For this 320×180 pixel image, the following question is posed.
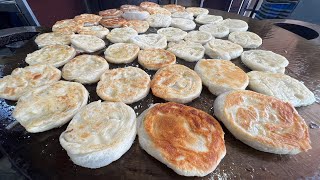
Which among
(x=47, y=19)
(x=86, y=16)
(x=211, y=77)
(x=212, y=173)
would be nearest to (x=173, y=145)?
(x=212, y=173)

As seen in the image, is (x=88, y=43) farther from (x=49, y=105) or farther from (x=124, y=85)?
(x=49, y=105)

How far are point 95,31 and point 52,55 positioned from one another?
83 centimetres

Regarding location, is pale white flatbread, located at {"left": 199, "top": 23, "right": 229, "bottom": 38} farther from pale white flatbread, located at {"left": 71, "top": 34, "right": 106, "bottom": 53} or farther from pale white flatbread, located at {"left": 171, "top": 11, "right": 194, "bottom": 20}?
pale white flatbread, located at {"left": 71, "top": 34, "right": 106, "bottom": 53}

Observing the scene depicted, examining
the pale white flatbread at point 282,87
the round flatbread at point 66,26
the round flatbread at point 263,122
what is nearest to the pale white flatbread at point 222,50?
the pale white flatbread at point 282,87

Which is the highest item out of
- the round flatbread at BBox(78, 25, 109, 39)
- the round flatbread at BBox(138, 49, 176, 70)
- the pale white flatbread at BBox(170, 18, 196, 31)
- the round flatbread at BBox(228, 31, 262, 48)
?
the round flatbread at BBox(138, 49, 176, 70)

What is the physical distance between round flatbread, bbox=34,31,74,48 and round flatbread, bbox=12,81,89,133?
1.10 metres

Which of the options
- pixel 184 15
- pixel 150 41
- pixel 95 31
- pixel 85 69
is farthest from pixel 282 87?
pixel 95 31

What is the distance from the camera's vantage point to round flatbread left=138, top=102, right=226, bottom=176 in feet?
4.73

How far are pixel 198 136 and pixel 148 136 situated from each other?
0.41m

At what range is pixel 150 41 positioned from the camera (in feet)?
9.87

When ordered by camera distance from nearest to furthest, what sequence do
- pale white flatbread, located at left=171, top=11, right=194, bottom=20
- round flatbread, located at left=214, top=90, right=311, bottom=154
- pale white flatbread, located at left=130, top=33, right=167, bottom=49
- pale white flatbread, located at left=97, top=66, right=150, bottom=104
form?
round flatbread, located at left=214, top=90, right=311, bottom=154 < pale white flatbread, located at left=97, top=66, right=150, bottom=104 < pale white flatbread, located at left=130, top=33, right=167, bottom=49 < pale white flatbread, located at left=171, top=11, right=194, bottom=20

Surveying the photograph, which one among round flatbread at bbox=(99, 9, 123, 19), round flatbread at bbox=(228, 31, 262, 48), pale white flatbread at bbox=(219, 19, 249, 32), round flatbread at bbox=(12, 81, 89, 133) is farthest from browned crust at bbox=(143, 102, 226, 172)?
round flatbread at bbox=(99, 9, 123, 19)

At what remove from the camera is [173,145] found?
1539 mm

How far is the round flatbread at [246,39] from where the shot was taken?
297 cm
